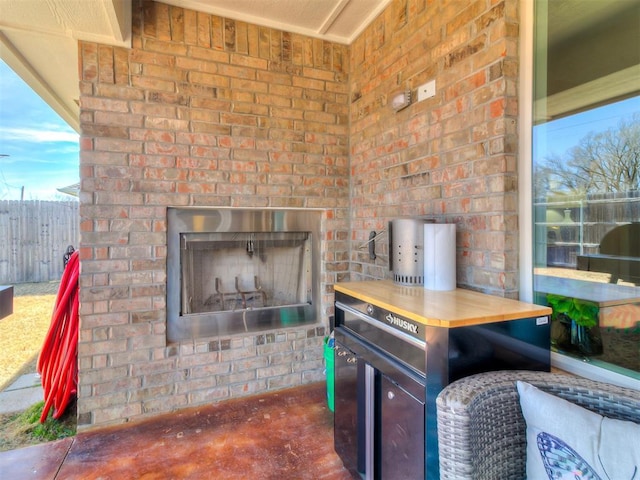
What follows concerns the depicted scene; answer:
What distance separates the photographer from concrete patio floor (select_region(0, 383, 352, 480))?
173 centimetres

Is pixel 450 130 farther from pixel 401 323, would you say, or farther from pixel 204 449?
pixel 204 449

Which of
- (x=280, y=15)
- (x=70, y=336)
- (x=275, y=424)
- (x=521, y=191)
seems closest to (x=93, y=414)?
(x=70, y=336)

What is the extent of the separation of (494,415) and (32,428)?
2.63m

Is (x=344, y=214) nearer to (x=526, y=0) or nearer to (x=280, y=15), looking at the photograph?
(x=280, y=15)

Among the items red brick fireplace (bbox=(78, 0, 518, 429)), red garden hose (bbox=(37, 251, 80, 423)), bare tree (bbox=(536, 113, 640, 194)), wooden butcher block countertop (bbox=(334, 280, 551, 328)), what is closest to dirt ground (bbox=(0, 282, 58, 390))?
red garden hose (bbox=(37, 251, 80, 423))

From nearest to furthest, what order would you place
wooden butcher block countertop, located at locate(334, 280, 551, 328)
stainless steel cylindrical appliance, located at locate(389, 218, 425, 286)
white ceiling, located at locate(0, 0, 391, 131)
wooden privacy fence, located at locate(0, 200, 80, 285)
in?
wooden butcher block countertop, located at locate(334, 280, 551, 328) < stainless steel cylindrical appliance, located at locate(389, 218, 425, 286) < white ceiling, located at locate(0, 0, 391, 131) < wooden privacy fence, located at locate(0, 200, 80, 285)

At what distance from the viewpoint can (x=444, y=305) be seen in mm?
1332

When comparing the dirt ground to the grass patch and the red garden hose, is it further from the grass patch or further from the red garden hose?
the grass patch

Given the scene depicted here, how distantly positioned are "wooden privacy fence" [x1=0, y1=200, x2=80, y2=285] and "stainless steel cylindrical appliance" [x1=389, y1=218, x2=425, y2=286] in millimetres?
3642

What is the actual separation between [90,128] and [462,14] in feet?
7.22

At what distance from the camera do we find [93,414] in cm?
214

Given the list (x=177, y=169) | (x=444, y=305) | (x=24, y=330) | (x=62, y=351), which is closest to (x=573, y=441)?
(x=444, y=305)

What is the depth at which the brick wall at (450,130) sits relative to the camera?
1.55 metres

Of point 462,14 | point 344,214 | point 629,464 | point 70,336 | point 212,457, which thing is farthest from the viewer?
point 344,214
